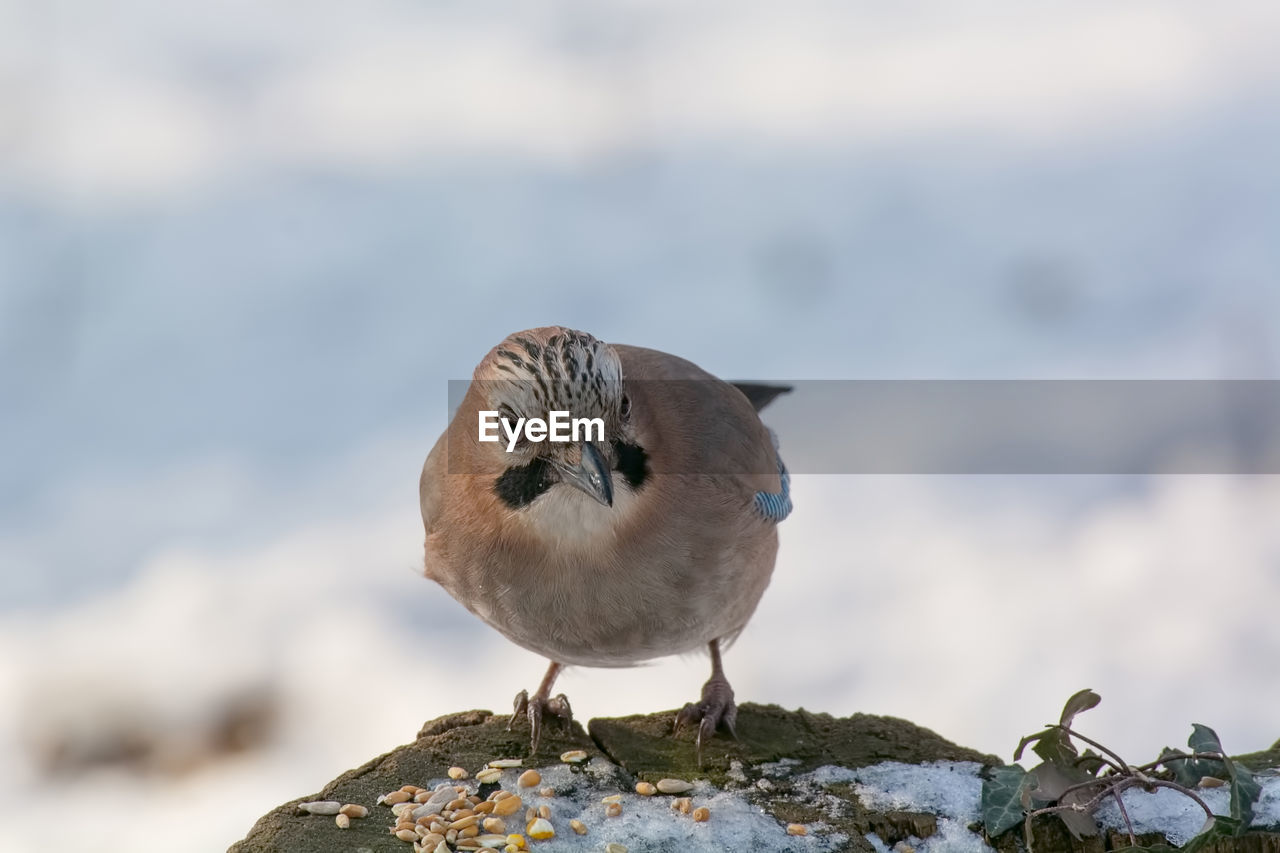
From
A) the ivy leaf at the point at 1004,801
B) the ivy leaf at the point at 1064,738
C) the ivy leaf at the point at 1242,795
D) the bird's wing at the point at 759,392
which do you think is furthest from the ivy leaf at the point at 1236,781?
the bird's wing at the point at 759,392

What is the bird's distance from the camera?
2.75m

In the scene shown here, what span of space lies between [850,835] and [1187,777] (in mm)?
724

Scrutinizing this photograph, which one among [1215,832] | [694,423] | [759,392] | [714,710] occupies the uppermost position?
[759,392]

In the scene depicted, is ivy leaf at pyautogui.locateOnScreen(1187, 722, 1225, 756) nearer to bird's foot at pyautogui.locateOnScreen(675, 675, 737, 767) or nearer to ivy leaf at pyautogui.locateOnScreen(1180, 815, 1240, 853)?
ivy leaf at pyautogui.locateOnScreen(1180, 815, 1240, 853)

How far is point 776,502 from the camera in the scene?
138 inches

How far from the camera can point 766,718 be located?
3.48 metres

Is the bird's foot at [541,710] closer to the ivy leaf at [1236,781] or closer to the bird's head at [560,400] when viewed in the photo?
the bird's head at [560,400]

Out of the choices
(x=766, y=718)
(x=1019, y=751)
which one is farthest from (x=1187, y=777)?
(x=766, y=718)

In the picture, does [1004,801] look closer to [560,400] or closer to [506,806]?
[506,806]

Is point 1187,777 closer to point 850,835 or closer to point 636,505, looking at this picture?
point 850,835

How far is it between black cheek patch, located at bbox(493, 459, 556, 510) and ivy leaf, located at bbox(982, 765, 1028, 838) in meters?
1.10

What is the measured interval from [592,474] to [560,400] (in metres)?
0.15

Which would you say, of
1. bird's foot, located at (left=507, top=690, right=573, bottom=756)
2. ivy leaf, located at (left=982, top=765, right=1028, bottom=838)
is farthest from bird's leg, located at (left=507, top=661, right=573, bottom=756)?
ivy leaf, located at (left=982, top=765, right=1028, bottom=838)

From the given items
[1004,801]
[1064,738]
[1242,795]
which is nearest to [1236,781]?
[1242,795]
